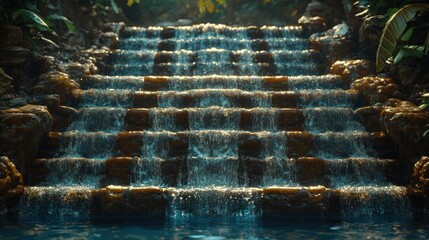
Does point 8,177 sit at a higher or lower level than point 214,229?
higher

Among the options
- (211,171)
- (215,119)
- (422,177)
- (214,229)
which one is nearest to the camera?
(214,229)

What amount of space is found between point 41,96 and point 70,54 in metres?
4.39

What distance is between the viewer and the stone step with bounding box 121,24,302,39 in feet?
80.1

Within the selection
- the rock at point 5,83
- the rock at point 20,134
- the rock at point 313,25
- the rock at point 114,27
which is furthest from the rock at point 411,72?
the rock at point 114,27

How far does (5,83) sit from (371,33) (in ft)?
36.8

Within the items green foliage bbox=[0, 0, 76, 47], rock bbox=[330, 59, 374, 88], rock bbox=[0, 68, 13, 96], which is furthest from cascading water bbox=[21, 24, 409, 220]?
green foliage bbox=[0, 0, 76, 47]

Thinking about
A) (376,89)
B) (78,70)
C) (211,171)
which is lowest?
(211,171)

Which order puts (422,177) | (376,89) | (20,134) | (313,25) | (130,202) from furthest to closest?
(313,25) < (376,89) < (20,134) < (422,177) < (130,202)

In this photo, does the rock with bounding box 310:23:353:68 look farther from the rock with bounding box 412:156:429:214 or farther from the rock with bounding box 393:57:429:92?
the rock with bounding box 412:156:429:214

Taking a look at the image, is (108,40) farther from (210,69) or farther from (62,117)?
(62,117)

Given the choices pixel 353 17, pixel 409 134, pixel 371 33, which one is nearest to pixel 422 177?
pixel 409 134

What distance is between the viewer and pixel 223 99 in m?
17.5

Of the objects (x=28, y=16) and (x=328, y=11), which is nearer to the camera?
(x=28, y=16)

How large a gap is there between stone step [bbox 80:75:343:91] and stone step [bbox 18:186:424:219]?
21.7 feet
